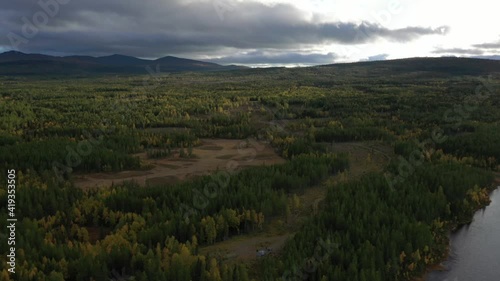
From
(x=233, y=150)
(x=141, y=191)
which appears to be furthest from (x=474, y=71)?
(x=141, y=191)

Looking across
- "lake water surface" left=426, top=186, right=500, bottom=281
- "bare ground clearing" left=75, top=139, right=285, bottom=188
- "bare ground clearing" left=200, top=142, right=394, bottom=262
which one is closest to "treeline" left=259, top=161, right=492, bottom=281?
"lake water surface" left=426, top=186, right=500, bottom=281

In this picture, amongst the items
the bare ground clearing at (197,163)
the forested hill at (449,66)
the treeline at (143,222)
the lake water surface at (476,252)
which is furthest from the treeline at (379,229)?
the forested hill at (449,66)

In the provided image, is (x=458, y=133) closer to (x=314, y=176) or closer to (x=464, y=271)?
(x=314, y=176)

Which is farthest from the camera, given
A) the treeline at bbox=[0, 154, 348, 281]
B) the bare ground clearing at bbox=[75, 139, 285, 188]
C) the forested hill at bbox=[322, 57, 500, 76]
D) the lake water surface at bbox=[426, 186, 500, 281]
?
the forested hill at bbox=[322, 57, 500, 76]

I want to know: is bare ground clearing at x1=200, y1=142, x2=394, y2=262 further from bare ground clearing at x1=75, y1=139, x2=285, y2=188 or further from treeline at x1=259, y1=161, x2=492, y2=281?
bare ground clearing at x1=75, y1=139, x2=285, y2=188
